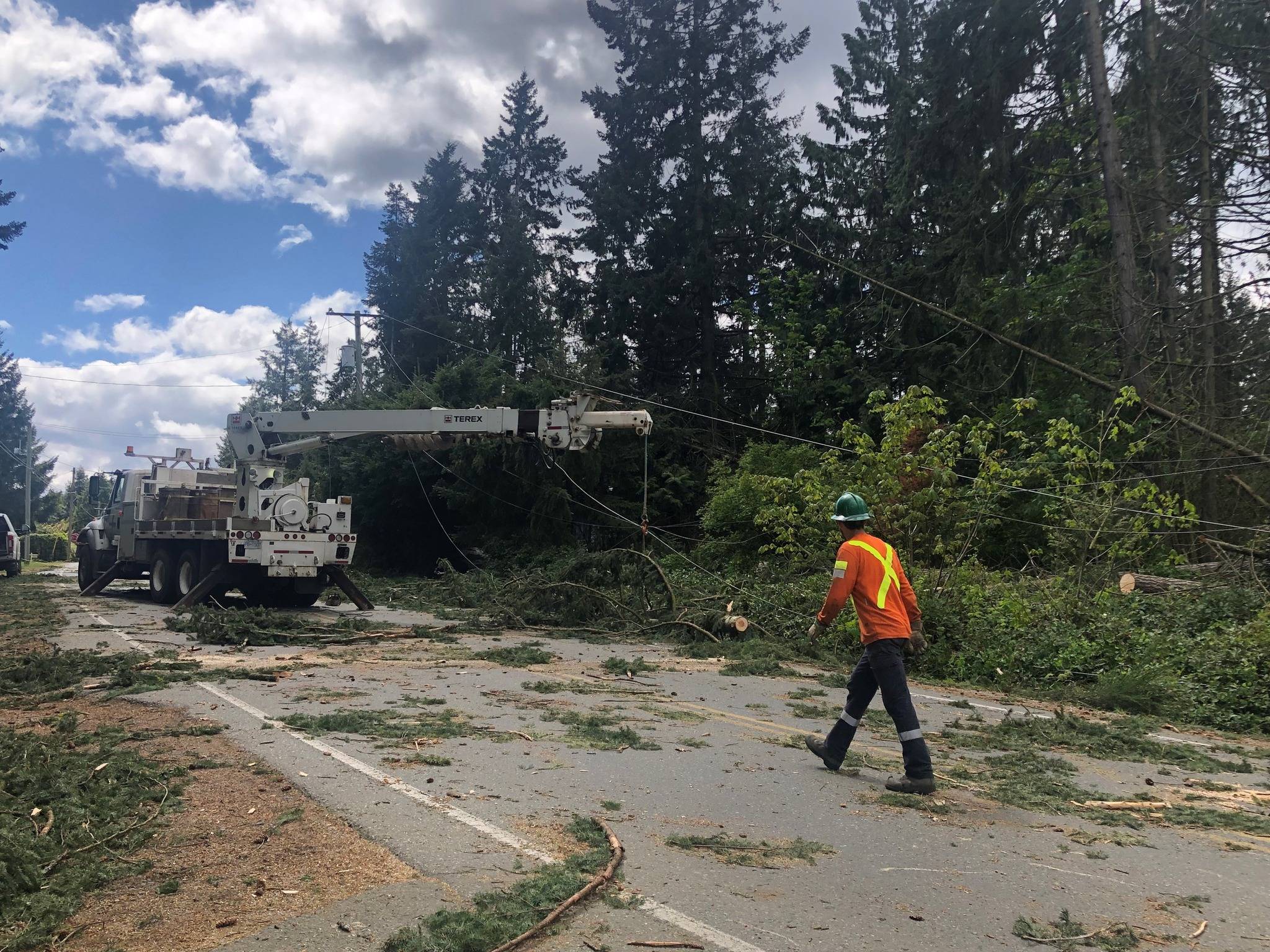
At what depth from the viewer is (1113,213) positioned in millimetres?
16062

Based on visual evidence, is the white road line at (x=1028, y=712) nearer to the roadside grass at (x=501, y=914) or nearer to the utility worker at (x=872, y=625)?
the utility worker at (x=872, y=625)

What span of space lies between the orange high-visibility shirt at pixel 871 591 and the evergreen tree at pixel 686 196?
2375 centimetres

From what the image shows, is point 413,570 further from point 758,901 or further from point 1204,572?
point 758,901

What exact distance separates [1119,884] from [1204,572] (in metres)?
9.69

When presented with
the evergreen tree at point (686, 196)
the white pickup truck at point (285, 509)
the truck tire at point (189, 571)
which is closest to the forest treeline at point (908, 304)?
the evergreen tree at point (686, 196)

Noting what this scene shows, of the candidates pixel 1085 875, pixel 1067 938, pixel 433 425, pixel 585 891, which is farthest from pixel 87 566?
pixel 1067 938

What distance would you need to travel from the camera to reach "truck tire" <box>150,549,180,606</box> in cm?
1941

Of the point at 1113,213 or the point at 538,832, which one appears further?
the point at 1113,213

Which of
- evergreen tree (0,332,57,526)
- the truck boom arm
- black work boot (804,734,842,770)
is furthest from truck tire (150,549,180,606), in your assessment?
evergreen tree (0,332,57,526)

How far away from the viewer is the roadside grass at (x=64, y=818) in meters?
3.90

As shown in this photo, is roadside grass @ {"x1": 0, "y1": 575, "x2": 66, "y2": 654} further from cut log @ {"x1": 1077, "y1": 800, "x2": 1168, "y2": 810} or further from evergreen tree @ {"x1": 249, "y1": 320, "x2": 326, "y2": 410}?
evergreen tree @ {"x1": 249, "y1": 320, "x2": 326, "y2": 410}

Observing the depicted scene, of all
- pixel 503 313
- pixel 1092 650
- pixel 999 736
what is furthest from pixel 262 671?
pixel 503 313

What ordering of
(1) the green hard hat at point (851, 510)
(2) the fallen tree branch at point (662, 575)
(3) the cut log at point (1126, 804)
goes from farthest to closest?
(2) the fallen tree branch at point (662, 575) < (1) the green hard hat at point (851, 510) < (3) the cut log at point (1126, 804)

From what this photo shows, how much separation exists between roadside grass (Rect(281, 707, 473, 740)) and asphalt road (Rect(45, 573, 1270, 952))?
0.57ft
